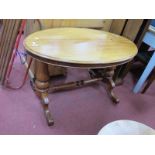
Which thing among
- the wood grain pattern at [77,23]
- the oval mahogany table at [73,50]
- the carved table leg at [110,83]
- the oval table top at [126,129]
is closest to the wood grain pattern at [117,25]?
the wood grain pattern at [77,23]

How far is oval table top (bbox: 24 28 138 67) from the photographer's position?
1.15m

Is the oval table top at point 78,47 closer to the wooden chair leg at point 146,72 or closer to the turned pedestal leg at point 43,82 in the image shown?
the turned pedestal leg at point 43,82

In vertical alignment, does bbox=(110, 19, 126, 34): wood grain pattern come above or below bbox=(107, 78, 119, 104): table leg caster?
above

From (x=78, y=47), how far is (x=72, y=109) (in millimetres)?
663

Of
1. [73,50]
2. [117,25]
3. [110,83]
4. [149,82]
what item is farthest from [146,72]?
[73,50]

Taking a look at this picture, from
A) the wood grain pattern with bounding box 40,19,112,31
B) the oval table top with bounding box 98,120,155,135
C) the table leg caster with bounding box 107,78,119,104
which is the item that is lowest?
the table leg caster with bounding box 107,78,119,104

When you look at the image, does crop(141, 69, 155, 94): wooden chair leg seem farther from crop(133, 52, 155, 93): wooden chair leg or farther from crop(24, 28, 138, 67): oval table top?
crop(24, 28, 138, 67): oval table top

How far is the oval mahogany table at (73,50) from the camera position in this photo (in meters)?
1.15

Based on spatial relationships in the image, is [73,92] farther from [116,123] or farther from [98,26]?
[116,123]

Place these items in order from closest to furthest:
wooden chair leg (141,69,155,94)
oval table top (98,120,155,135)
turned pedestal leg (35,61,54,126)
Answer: oval table top (98,120,155,135) → turned pedestal leg (35,61,54,126) → wooden chair leg (141,69,155,94)

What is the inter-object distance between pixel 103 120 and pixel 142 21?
975 millimetres

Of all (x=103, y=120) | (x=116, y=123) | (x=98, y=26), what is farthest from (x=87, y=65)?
(x=98, y=26)

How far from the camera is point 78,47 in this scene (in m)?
1.32

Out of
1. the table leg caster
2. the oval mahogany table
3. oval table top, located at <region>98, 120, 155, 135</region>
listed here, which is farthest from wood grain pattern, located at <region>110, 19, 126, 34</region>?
oval table top, located at <region>98, 120, 155, 135</region>
